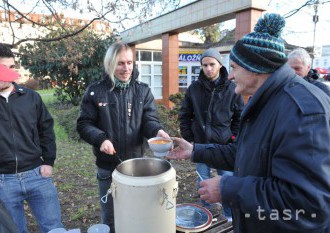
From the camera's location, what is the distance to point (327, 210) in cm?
107

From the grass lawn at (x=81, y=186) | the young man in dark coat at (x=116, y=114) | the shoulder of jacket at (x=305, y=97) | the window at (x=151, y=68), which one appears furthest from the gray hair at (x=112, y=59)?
the window at (x=151, y=68)

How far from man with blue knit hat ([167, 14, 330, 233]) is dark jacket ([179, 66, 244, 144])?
6.03 ft

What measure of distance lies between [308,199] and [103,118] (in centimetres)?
170

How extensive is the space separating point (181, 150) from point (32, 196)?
4.25 feet

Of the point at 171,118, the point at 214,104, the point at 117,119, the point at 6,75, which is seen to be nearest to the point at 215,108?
the point at 214,104

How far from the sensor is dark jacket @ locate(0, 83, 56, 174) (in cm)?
208

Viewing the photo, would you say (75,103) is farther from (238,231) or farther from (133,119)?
(238,231)

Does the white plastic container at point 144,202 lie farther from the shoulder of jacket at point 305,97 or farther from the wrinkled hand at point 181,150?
the shoulder of jacket at point 305,97

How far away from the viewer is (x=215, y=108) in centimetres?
323

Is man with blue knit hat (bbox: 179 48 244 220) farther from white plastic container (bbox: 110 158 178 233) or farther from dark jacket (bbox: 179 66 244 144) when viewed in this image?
white plastic container (bbox: 110 158 178 233)

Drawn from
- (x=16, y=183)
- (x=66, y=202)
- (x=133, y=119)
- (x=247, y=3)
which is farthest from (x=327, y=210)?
(x=247, y=3)

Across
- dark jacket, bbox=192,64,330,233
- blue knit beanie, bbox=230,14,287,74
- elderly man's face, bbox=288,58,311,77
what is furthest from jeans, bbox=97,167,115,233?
elderly man's face, bbox=288,58,311,77

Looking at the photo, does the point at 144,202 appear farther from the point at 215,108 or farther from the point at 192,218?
the point at 215,108

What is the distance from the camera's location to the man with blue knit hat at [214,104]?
10.6ft
